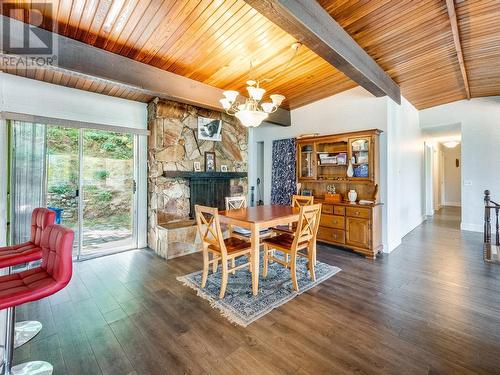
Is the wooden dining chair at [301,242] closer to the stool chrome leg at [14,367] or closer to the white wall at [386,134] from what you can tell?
the white wall at [386,134]

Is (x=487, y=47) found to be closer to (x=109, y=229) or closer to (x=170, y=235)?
(x=170, y=235)

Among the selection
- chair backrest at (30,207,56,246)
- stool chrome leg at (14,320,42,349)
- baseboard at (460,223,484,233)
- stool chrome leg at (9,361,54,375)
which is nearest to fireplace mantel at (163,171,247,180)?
chair backrest at (30,207,56,246)

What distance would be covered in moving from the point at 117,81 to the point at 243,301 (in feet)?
9.66

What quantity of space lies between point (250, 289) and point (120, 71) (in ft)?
10.00

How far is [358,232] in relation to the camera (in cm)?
393

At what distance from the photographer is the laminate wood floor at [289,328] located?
169cm

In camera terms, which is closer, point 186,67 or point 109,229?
point 186,67

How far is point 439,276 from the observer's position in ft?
10.2

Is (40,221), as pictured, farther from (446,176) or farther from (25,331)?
(446,176)

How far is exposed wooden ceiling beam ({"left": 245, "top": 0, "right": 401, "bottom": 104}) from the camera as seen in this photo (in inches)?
79.0

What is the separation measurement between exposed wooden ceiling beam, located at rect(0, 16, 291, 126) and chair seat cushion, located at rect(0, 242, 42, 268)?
1853mm

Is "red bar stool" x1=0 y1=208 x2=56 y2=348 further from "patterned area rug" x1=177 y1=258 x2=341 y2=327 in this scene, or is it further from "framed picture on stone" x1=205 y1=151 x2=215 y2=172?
"framed picture on stone" x1=205 y1=151 x2=215 y2=172

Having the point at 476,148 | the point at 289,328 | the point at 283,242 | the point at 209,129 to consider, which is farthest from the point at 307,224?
the point at 476,148

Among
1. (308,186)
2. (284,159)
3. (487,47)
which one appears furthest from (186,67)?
(487,47)
